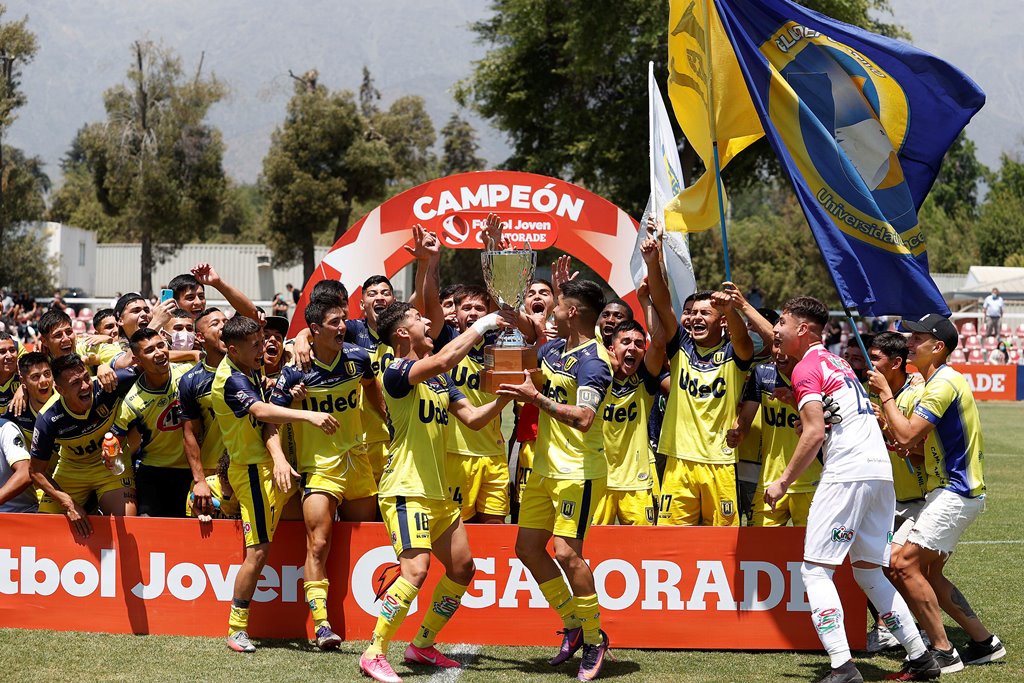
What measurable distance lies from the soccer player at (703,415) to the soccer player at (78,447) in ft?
12.5

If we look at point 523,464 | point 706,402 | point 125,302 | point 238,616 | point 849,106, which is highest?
point 849,106

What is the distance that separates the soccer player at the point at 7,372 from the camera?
8.96 m

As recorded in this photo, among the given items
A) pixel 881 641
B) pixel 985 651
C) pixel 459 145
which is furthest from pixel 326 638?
pixel 459 145

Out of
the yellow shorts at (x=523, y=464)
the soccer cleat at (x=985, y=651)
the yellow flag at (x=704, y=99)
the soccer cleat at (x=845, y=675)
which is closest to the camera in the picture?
the soccer cleat at (x=845, y=675)

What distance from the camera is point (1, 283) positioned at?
48938 mm

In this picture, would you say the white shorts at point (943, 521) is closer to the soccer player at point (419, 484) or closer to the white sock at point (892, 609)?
the white sock at point (892, 609)

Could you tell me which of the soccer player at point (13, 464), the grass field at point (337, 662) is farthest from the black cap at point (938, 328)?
the soccer player at point (13, 464)

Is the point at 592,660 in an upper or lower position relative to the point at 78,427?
lower

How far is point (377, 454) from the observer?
8086mm

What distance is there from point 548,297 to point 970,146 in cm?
9251

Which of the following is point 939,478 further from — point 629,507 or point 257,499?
point 257,499

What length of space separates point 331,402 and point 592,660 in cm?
236

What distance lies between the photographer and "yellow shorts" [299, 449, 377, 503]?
7.47m

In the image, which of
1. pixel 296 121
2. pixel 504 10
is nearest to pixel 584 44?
pixel 504 10
